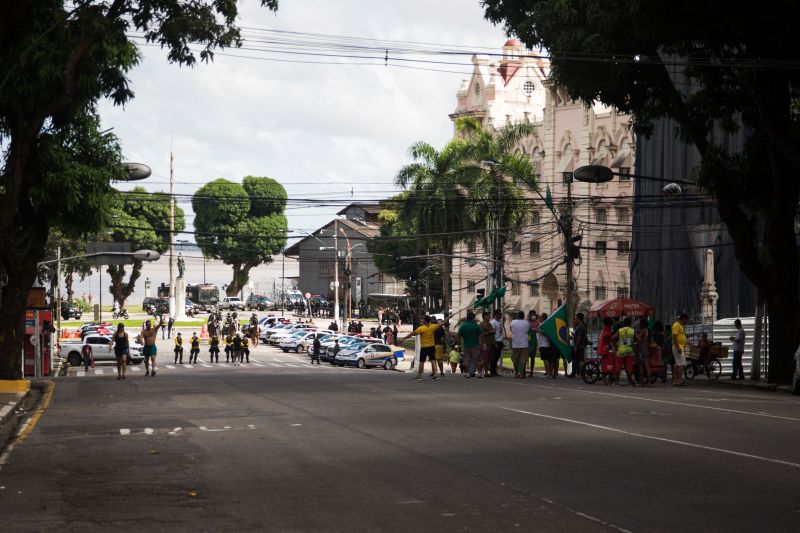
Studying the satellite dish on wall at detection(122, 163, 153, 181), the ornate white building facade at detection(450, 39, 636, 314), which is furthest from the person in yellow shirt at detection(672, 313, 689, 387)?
the ornate white building facade at detection(450, 39, 636, 314)

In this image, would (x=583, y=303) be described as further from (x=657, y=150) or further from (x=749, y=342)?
(x=749, y=342)

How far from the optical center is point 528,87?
89.8 meters

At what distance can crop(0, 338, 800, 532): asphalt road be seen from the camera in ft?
29.5

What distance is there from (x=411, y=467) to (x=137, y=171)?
75.4ft

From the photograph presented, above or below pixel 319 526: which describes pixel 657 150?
above

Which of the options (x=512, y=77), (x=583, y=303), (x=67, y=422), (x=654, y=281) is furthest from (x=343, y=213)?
(x=67, y=422)

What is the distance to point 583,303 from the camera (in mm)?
71688

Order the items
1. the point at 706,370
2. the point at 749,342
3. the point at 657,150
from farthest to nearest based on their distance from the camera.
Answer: the point at 657,150 < the point at 749,342 < the point at 706,370

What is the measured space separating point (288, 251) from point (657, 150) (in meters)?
90.0

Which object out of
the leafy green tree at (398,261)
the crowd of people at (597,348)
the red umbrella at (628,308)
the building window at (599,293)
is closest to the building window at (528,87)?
the leafy green tree at (398,261)

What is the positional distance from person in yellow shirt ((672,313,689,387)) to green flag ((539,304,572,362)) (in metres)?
4.04

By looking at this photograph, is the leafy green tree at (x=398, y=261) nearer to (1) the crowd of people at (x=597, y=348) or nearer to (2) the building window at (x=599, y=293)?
(2) the building window at (x=599, y=293)

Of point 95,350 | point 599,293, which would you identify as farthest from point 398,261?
point 95,350

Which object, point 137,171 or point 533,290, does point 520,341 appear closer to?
point 137,171
